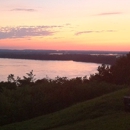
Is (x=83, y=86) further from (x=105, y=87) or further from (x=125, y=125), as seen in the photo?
(x=125, y=125)

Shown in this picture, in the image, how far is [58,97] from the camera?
18203 mm

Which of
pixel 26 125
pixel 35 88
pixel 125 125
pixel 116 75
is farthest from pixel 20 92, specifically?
pixel 116 75

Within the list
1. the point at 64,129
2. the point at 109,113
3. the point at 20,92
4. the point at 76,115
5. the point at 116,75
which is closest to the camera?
the point at 64,129

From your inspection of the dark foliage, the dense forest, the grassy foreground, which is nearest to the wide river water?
the dark foliage

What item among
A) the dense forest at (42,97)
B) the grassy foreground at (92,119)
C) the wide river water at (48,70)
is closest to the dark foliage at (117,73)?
the wide river water at (48,70)

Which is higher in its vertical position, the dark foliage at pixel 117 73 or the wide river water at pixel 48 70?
the dark foliage at pixel 117 73

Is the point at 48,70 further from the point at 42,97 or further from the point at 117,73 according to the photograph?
the point at 42,97

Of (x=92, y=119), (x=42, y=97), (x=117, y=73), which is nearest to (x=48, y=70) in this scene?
(x=117, y=73)

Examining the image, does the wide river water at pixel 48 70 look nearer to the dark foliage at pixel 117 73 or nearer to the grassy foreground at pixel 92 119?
the dark foliage at pixel 117 73

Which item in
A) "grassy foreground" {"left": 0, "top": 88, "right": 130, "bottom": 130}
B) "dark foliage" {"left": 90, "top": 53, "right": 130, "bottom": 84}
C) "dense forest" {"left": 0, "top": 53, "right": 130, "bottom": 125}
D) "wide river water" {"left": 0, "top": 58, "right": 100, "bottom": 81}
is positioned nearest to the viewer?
"grassy foreground" {"left": 0, "top": 88, "right": 130, "bottom": 130}

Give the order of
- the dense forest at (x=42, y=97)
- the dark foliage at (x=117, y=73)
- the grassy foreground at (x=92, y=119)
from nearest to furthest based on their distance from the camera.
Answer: the grassy foreground at (x=92, y=119)
the dense forest at (x=42, y=97)
the dark foliage at (x=117, y=73)

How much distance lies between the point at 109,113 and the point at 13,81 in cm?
1402

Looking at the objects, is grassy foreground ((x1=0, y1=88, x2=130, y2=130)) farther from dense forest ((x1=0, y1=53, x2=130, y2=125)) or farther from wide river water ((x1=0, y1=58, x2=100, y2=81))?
wide river water ((x1=0, y1=58, x2=100, y2=81))

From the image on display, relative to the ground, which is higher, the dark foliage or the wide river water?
the dark foliage
